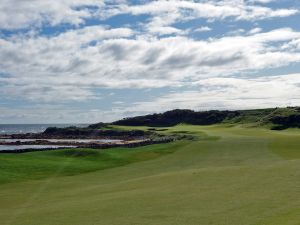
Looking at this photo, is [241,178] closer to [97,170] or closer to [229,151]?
[97,170]

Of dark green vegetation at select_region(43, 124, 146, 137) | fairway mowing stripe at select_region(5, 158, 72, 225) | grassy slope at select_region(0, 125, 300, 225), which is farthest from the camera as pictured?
dark green vegetation at select_region(43, 124, 146, 137)

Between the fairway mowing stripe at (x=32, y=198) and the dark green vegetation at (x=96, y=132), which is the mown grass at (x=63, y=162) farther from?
the dark green vegetation at (x=96, y=132)

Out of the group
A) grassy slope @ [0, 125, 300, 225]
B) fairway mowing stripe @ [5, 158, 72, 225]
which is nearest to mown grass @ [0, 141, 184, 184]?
fairway mowing stripe @ [5, 158, 72, 225]

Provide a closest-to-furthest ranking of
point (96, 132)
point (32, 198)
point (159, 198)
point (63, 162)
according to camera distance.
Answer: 1. point (159, 198)
2. point (32, 198)
3. point (63, 162)
4. point (96, 132)

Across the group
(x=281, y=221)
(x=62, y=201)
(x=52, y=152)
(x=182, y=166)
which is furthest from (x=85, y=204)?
(x=52, y=152)

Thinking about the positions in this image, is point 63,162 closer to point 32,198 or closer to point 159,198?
point 32,198

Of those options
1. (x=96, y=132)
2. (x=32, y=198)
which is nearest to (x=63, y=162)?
(x=32, y=198)

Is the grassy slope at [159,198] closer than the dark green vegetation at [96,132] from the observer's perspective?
Yes

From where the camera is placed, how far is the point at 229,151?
63.6m

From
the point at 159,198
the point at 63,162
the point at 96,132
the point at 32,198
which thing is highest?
the point at 96,132

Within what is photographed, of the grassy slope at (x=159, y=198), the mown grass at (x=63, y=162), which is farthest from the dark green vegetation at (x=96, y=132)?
the grassy slope at (x=159, y=198)

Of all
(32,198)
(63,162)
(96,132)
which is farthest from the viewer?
(96,132)

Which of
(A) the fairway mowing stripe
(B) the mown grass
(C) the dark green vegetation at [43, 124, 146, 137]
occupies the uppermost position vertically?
(C) the dark green vegetation at [43, 124, 146, 137]

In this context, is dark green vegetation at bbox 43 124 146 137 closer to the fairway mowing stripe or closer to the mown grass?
the mown grass
